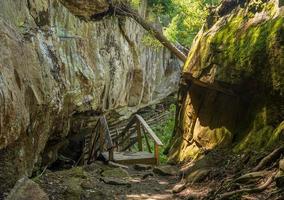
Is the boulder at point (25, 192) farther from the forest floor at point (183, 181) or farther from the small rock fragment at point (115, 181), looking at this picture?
the small rock fragment at point (115, 181)

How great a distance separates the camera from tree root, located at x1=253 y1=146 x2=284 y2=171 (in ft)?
19.0

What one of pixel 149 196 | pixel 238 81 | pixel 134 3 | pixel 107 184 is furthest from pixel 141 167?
pixel 134 3

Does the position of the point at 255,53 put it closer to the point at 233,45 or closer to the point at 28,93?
the point at 233,45

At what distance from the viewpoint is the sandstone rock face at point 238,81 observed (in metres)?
7.16

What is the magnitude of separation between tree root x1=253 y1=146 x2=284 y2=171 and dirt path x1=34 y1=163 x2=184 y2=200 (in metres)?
1.64

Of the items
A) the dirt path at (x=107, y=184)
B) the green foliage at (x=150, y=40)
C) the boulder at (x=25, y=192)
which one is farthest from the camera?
the green foliage at (x=150, y=40)

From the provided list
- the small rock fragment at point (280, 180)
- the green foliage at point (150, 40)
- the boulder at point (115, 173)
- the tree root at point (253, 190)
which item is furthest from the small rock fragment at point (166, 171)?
the green foliage at point (150, 40)

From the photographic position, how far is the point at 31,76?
7.21 m

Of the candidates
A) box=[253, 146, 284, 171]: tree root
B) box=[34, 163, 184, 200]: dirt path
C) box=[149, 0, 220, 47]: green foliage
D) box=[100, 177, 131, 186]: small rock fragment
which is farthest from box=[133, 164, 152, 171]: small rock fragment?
box=[149, 0, 220, 47]: green foliage

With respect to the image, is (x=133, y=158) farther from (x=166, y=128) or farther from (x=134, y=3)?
(x=166, y=128)

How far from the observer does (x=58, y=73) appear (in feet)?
33.6

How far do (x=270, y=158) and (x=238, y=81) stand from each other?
8.35 ft

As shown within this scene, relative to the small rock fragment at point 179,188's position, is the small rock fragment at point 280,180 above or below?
above

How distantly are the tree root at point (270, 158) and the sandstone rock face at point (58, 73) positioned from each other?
381cm
